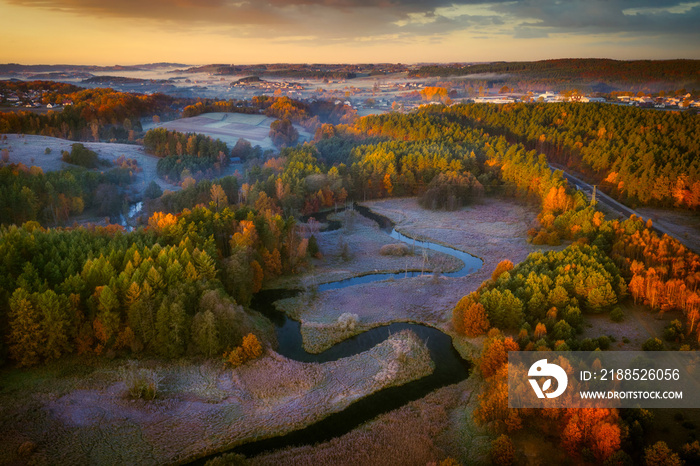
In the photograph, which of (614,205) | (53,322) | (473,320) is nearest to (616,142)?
(614,205)

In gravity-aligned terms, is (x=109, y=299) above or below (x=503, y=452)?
above

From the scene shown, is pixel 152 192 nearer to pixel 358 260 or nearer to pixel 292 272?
pixel 292 272

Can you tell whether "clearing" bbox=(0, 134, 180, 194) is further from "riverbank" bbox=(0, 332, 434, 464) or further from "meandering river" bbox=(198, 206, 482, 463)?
"riverbank" bbox=(0, 332, 434, 464)

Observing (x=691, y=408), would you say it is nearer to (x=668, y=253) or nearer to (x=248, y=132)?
(x=668, y=253)

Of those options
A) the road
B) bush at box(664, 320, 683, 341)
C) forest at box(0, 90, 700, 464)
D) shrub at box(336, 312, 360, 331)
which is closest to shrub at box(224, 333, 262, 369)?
forest at box(0, 90, 700, 464)

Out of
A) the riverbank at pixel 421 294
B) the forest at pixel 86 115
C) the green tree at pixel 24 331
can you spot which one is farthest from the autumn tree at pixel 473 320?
the forest at pixel 86 115

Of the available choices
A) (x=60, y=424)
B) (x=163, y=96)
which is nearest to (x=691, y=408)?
(x=60, y=424)
